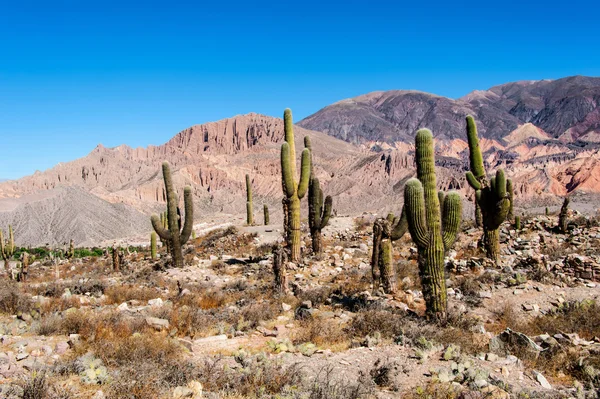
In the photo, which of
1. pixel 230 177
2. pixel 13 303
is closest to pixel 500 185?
pixel 13 303

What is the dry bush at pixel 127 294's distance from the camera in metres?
9.68

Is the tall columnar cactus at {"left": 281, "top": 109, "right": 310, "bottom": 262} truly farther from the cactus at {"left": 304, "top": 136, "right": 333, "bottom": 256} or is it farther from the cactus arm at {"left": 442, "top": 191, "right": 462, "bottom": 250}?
the cactus arm at {"left": 442, "top": 191, "right": 462, "bottom": 250}

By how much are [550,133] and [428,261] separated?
150 metres

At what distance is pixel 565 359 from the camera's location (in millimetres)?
5508

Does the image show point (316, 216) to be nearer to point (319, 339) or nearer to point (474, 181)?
point (474, 181)

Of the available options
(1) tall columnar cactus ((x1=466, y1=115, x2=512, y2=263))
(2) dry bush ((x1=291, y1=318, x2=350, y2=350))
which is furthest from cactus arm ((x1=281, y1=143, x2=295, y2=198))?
(2) dry bush ((x1=291, y1=318, x2=350, y2=350))

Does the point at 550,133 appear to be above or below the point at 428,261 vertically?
above

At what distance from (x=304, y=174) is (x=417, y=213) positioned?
7.72 meters

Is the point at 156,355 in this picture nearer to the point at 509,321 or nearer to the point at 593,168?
the point at 509,321

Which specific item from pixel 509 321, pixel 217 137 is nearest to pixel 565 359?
pixel 509 321

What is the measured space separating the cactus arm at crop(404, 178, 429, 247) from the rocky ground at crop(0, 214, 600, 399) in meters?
1.43

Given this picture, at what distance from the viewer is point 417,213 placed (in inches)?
295

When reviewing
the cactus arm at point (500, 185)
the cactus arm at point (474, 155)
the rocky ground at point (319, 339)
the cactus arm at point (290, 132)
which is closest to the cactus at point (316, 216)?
the cactus arm at point (290, 132)

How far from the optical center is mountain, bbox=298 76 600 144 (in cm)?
13862
